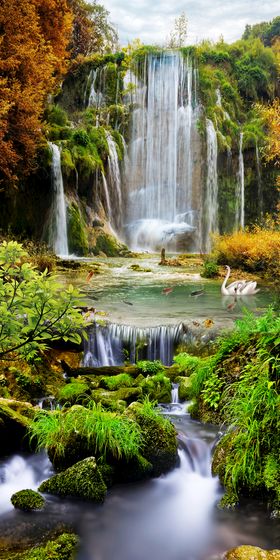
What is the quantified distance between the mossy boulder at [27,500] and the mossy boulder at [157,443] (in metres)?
1.01

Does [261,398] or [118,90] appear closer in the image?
[261,398]

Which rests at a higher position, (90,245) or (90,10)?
(90,10)

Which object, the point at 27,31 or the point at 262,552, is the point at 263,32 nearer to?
the point at 27,31

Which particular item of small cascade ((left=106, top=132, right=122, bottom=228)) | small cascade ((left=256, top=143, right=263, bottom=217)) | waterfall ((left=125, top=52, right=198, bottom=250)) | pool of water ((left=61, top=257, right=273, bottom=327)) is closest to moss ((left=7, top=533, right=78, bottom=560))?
pool of water ((left=61, top=257, right=273, bottom=327))

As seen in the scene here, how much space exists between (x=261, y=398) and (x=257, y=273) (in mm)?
12583

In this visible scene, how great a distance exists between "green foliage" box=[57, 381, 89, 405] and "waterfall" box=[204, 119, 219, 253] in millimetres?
23776

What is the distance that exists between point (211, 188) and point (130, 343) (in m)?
22.4

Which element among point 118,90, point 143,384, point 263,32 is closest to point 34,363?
point 143,384

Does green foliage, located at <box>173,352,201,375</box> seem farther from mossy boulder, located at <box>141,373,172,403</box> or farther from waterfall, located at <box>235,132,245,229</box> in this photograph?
waterfall, located at <box>235,132,245,229</box>

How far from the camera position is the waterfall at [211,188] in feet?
94.4

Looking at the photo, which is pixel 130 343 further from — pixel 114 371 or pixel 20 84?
pixel 20 84

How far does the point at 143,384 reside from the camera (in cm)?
610

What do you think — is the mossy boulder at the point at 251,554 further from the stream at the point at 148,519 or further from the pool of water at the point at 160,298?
the pool of water at the point at 160,298

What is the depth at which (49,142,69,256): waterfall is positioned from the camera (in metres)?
20.4
